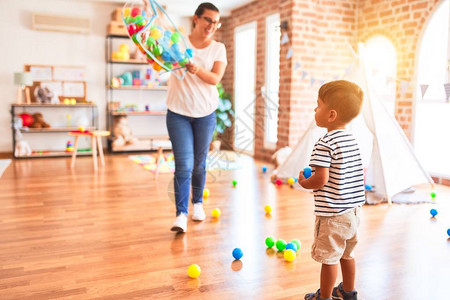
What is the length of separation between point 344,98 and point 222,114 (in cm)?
537

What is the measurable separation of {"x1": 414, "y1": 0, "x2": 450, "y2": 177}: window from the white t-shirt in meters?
2.56

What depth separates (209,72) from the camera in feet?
8.15

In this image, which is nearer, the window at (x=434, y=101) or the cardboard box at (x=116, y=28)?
the window at (x=434, y=101)

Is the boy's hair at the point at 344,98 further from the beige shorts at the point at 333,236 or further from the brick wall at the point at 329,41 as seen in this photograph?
the brick wall at the point at 329,41

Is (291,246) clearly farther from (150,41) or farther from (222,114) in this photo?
(222,114)

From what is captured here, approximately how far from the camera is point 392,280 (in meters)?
1.98

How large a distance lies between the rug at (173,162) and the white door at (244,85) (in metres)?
0.40

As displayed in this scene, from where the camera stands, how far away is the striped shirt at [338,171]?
5.05 feet

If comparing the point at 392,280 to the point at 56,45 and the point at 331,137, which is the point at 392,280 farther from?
the point at 56,45

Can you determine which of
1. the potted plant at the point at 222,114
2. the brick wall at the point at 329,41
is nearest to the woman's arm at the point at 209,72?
the brick wall at the point at 329,41

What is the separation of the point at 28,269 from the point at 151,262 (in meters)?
0.58

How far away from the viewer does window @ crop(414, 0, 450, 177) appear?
13.9 feet

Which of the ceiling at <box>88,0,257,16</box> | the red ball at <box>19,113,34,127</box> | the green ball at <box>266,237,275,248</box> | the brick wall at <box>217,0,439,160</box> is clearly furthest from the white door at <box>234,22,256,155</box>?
the green ball at <box>266,237,275,248</box>

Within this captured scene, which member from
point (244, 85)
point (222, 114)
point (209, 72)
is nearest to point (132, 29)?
point (209, 72)
